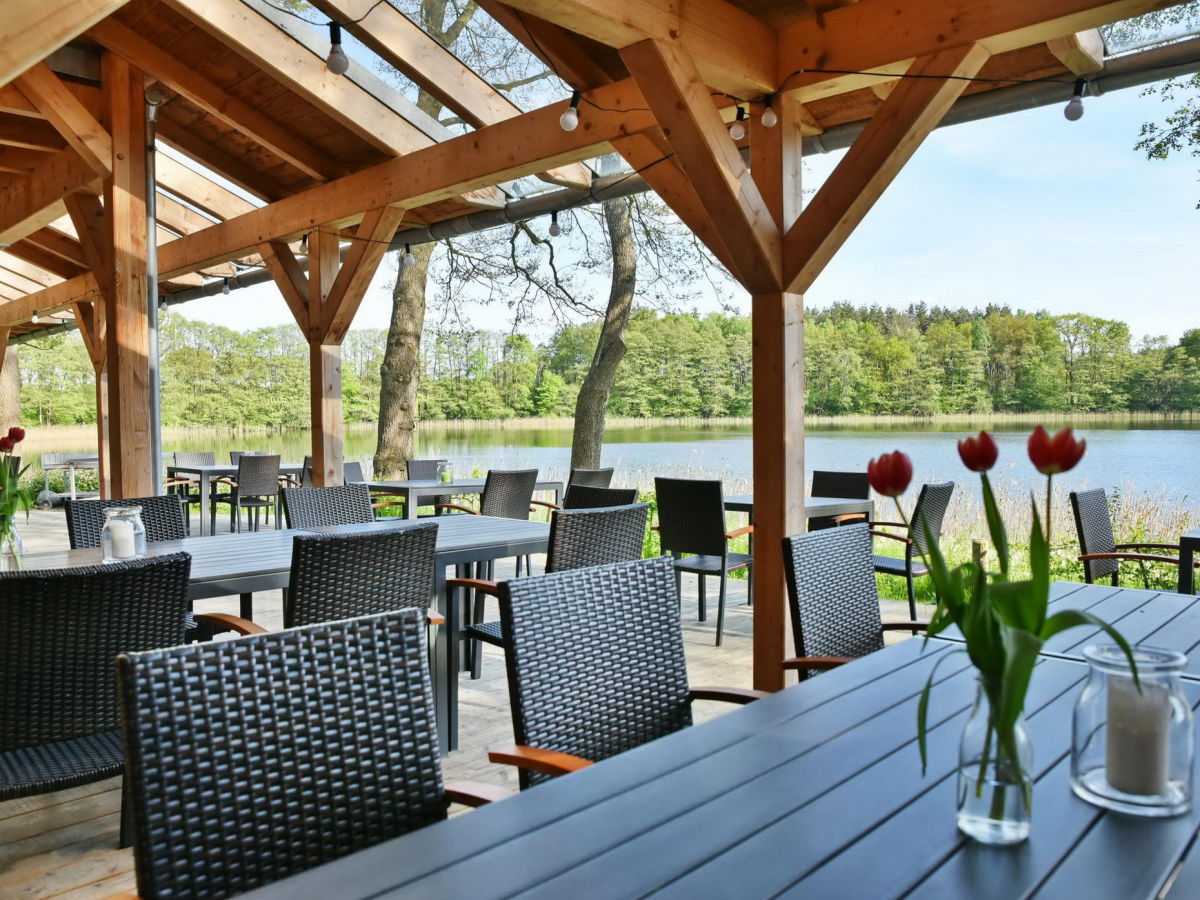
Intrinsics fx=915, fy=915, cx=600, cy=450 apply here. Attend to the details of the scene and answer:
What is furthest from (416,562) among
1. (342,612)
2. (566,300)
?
(566,300)

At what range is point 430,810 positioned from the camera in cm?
147

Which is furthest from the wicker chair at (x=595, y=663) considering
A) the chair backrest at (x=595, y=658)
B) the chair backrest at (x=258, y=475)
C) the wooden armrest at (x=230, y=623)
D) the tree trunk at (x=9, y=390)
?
the tree trunk at (x=9, y=390)

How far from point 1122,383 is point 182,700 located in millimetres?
14389

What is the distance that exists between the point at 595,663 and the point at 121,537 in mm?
1888

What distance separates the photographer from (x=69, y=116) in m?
5.85

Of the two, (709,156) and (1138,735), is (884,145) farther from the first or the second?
(1138,735)

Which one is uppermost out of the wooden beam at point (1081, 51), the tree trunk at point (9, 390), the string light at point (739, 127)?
the wooden beam at point (1081, 51)

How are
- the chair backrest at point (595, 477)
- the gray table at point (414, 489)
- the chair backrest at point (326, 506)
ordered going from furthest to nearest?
the gray table at point (414, 489)
the chair backrest at point (595, 477)
the chair backrest at point (326, 506)

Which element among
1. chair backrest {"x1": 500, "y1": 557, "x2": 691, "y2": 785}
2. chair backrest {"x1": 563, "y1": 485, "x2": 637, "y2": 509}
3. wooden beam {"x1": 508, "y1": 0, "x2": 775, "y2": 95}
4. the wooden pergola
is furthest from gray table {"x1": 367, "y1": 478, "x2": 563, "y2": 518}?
chair backrest {"x1": 500, "y1": 557, "x2": 691, "y2": 785}

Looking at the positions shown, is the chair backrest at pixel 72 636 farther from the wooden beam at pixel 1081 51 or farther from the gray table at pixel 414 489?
the gray table at pixel 414 489

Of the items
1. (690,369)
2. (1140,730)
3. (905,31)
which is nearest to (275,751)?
(1140,730)

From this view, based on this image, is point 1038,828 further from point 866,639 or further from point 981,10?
point 981,10

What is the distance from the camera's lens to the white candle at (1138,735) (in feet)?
3.87

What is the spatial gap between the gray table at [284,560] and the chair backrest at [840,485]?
2.64 m
